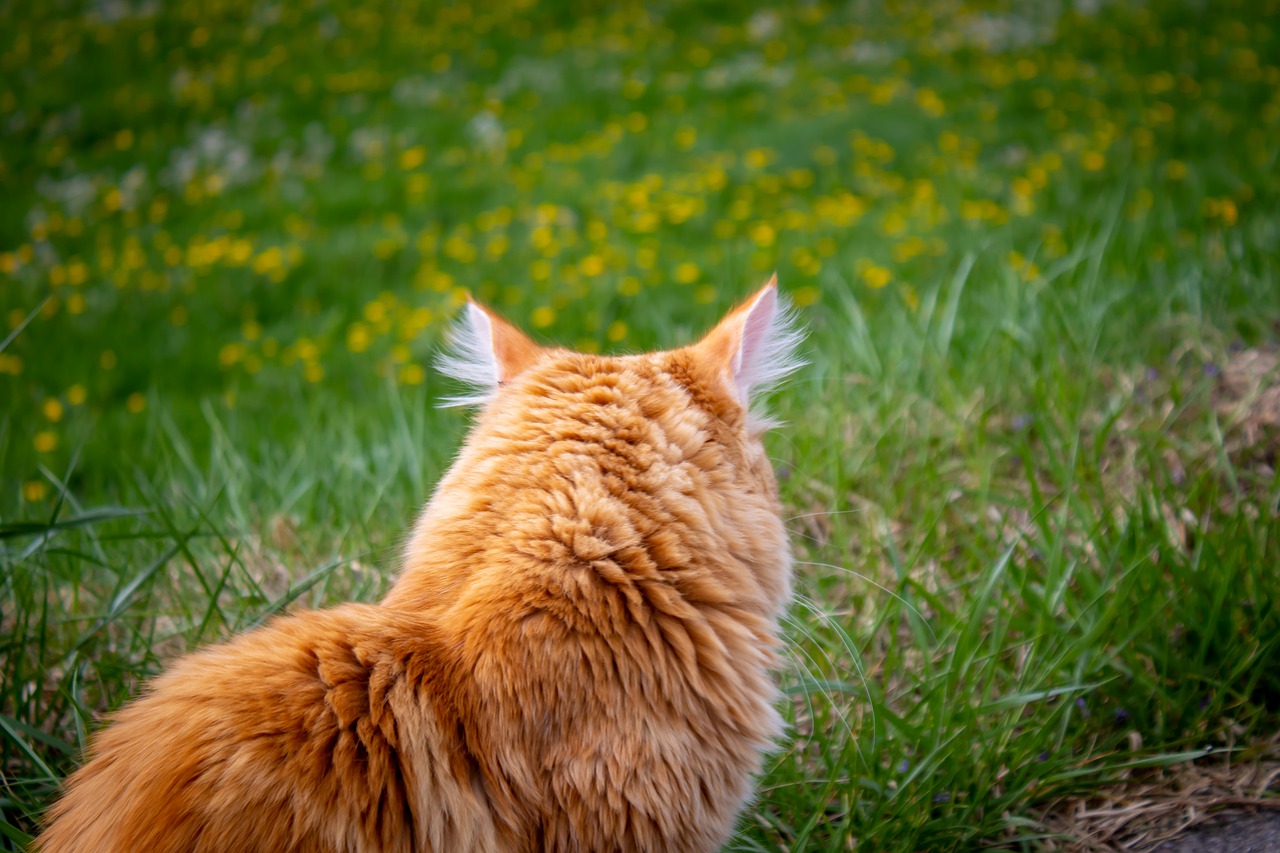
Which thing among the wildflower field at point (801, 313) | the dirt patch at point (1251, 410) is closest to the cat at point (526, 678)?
the wildflower field at point (801, 313)

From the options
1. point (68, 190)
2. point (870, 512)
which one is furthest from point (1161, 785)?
point (68, 190)

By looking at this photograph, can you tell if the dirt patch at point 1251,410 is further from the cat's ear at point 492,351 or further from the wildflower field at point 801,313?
the cat's ear at point 492,351

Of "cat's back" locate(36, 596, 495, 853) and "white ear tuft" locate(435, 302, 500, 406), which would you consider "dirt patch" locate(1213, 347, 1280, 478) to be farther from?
"cat's back" locate(36, 596, 495, 853)

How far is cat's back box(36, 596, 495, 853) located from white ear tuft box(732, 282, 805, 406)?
797 mm

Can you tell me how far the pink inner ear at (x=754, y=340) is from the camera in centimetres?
178

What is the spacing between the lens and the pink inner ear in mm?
1779

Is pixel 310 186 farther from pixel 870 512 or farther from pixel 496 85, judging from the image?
pixel 870 512

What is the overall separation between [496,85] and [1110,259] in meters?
6.01

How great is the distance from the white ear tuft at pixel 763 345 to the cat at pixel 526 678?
12 mm

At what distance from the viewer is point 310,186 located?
6.74 metres

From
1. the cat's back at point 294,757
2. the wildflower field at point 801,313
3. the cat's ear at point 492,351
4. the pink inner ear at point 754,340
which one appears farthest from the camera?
the wildflower field at point 801,313

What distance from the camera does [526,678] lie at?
4.62ft

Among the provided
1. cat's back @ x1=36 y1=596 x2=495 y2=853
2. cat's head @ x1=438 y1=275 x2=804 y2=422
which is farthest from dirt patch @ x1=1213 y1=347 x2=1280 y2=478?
cat's back @ x1=36 y1=596 x2=495 y2=853

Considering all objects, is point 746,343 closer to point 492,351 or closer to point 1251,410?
point 492,351
